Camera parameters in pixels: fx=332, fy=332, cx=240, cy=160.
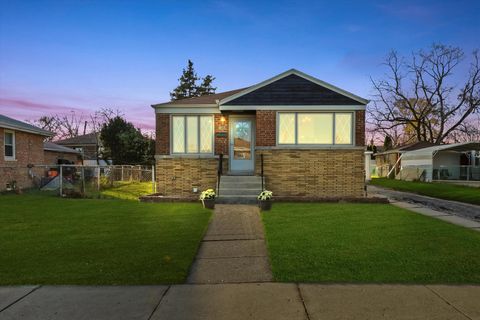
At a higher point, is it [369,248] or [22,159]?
[22,159]

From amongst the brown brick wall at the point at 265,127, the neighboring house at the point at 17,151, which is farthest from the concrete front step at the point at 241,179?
the neighboring house at the point at 17,151

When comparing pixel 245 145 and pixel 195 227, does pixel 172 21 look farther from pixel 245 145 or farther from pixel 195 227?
pixel 195 227

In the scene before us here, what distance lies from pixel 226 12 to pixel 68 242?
11.7 meters

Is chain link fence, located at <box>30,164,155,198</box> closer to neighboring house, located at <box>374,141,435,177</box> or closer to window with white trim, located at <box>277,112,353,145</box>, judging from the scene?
window with white trim, located at <box>277,112,353,145</box>

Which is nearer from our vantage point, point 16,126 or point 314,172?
point 314,172

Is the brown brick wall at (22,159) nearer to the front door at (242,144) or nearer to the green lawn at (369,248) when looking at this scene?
the front door at (242,144)

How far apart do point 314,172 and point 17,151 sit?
16140 mm

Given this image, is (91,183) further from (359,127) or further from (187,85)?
(187,85)

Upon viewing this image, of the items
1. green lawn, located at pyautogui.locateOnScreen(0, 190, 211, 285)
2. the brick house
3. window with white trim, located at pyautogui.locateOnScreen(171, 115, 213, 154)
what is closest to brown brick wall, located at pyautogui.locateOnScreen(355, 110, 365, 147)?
the brick house

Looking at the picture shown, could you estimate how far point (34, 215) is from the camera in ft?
31.6

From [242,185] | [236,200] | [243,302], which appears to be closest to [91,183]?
[242,185]

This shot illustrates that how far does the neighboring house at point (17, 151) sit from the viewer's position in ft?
55.3

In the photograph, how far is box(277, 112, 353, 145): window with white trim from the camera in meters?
13.4

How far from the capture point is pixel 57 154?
2816 cm
